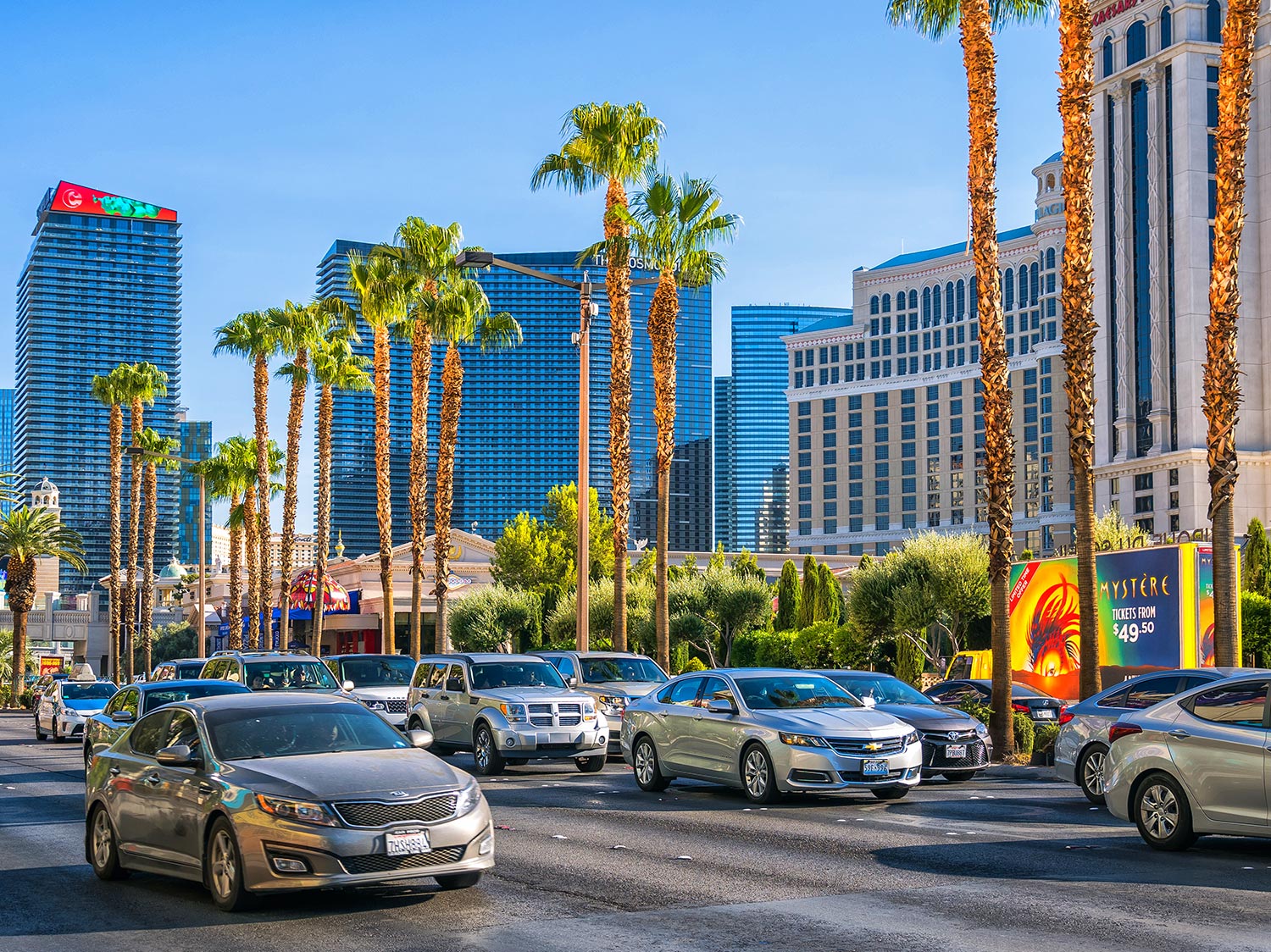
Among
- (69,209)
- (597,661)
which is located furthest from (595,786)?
(69,209)

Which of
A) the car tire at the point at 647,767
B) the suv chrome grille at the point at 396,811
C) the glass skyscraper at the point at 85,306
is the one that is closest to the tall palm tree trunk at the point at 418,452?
the car tire at the point at 647,767

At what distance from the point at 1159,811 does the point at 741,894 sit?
4289 millimetres

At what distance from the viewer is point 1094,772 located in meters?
16.9

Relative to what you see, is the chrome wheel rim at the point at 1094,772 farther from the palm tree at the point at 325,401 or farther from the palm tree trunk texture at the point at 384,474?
the palm tree at the point at 325,401

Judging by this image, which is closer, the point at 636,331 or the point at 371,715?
the point at 371,715

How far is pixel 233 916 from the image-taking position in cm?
972

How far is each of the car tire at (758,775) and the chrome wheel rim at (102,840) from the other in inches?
297

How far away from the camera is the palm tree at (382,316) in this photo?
43250mm

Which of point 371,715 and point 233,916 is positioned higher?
point 371,715

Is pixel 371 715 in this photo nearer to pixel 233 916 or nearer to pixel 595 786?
pixel 233 916

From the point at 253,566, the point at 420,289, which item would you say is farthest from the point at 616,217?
the point at 253,566

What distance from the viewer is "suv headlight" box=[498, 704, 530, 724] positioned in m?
21.4

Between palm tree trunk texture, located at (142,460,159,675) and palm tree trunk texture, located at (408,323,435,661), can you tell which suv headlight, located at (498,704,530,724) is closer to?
palm tree trunk texture, located at (408,323,435,661)

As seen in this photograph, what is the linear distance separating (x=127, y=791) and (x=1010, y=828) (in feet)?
27.2
